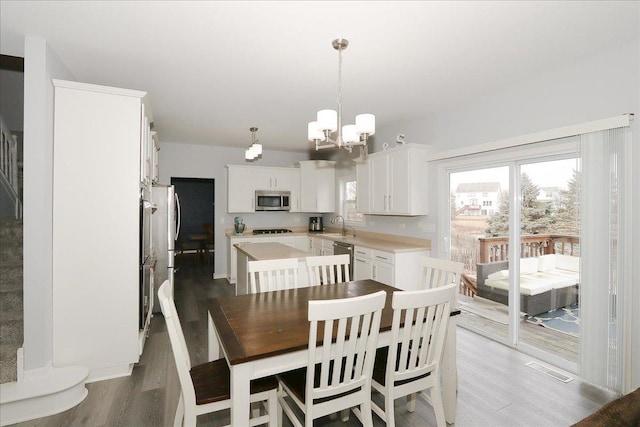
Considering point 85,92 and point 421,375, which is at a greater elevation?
point 85,92

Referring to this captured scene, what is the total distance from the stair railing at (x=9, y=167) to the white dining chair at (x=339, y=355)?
4284mm

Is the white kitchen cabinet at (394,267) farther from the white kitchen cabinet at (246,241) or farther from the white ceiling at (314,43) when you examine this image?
the white kitchen cabinet at (246,241)

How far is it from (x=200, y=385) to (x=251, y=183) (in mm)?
4652

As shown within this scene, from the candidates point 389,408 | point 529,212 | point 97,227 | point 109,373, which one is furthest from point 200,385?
point 529,212

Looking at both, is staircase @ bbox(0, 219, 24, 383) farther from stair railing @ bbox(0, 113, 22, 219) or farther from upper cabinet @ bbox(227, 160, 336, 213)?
upper cabinet @ bbox(227, 160, 336, 213)

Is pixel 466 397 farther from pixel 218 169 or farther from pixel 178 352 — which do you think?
pixel 218 169

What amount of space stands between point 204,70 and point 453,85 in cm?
232

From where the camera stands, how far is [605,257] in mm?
2371

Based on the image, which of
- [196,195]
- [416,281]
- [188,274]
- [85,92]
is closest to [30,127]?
[85,92]

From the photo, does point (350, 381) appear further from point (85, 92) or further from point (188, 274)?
point (188, 274)

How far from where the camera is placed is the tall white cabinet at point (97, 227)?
2.41m

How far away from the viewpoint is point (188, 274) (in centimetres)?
655

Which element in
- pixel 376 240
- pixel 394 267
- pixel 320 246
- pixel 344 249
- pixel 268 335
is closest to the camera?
pixel 268 335

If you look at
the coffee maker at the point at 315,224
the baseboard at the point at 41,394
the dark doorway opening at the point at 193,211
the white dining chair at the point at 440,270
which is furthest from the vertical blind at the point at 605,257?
the dark doorway opening at the point at 193,211
